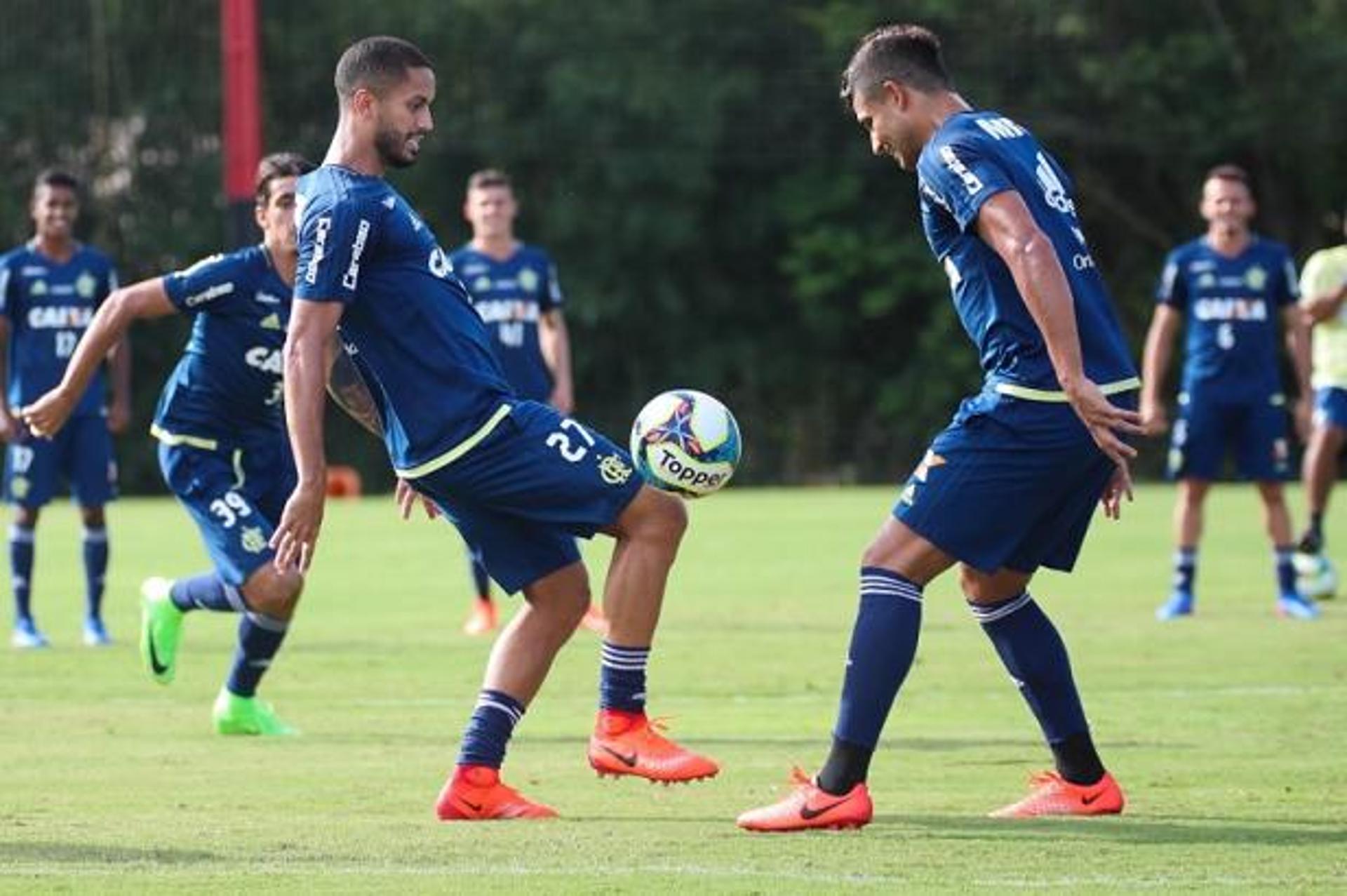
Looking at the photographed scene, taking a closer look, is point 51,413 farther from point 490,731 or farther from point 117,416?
point 117,416

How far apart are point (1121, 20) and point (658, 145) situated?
289 inches

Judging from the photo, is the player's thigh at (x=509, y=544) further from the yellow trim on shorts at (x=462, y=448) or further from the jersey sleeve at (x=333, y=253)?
the jersey sleeve at (x=333, y=253)

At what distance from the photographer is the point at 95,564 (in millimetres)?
15375

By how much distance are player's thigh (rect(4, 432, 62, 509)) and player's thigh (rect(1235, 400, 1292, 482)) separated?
6.83m

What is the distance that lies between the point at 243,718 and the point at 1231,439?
25.1 ft

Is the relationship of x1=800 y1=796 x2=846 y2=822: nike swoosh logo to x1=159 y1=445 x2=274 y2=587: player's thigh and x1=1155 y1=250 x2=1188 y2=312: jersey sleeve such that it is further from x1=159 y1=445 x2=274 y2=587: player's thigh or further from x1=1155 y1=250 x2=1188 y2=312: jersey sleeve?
x1=1155 y1=250 x2=1188 y2=312: jersey sleeve

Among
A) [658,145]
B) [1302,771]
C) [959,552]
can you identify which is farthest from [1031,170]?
[658,145]

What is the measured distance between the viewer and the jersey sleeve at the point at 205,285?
10.7m

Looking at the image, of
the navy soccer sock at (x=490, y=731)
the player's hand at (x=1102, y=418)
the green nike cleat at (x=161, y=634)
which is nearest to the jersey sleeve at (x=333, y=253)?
the navy soccer sock at (x=490, y=731)

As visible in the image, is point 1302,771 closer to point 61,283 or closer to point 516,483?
point 516,483

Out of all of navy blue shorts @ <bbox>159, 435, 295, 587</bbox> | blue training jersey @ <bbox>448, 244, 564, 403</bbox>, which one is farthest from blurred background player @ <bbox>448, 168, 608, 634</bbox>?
navy blue shorts @ <bbox>159, 435, 295, 587</bbox>

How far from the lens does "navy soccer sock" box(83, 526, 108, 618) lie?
1523cm

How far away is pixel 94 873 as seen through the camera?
7.16m

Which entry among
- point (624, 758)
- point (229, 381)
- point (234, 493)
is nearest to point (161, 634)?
point (234, 493)
